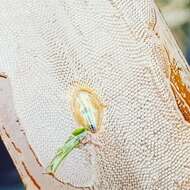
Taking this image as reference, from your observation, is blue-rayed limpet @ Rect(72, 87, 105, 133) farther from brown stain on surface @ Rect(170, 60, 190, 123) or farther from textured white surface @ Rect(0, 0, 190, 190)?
brown stain on surface @ Rect(170, 60, 190, 123)

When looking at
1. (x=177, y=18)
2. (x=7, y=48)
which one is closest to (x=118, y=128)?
(x=7, y=48)

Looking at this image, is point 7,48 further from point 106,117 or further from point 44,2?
point 106,117

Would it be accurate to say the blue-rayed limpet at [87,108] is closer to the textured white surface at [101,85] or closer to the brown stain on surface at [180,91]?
the textured white surface at [101,85]

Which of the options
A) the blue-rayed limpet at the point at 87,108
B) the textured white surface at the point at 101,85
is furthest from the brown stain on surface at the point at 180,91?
the blue-rayed limpet at the point at 87,108

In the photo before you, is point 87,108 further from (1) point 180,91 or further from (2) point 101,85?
(1) point 180,91

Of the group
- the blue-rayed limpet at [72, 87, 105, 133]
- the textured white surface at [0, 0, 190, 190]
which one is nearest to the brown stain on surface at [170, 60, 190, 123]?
the textured white surface at [0, 0, 190, 190]

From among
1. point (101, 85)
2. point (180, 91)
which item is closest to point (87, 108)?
point (101, 85)
